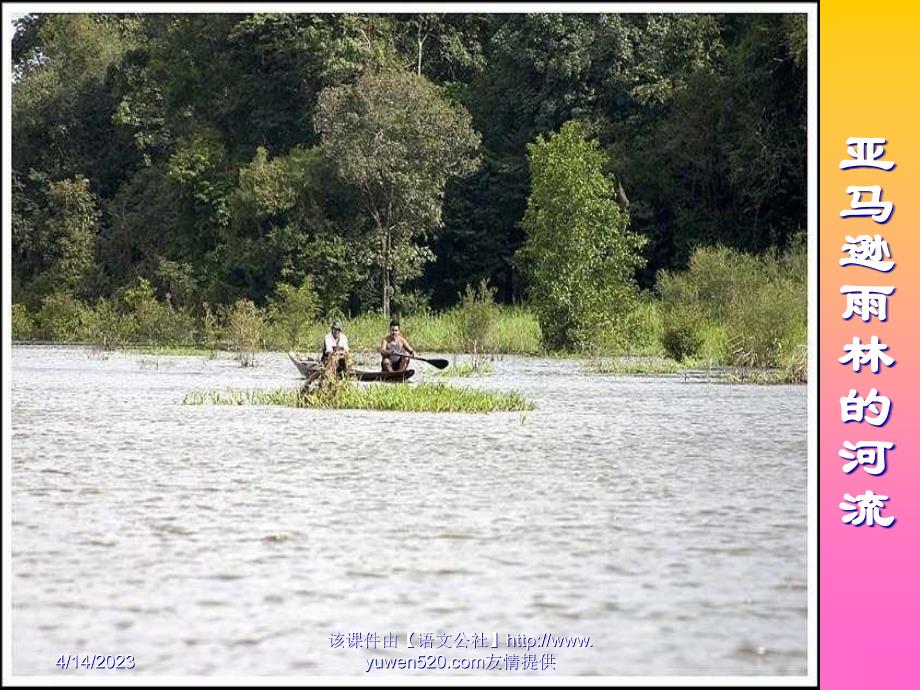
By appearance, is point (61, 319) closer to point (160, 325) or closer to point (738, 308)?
point (160, 325)

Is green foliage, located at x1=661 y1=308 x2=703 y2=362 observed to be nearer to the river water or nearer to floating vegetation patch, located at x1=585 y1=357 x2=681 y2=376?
floating vegetation patch, located at x1=585 y1=357 x2=681 y2=376

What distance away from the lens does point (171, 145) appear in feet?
165

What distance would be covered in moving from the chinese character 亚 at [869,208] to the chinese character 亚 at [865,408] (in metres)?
1.22

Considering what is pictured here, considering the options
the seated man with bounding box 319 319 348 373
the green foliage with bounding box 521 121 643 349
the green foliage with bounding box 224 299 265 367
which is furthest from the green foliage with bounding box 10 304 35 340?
the seated man with bounding box 319 319 348 373

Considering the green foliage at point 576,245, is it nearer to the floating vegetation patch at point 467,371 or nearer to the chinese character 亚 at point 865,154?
the floating vegetation patch at point 467,371

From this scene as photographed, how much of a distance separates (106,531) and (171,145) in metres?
40.8

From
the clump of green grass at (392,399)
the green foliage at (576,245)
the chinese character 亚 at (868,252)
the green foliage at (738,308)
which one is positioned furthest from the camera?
the green foliage at (576,245)

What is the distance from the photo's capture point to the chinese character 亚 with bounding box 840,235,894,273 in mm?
10820

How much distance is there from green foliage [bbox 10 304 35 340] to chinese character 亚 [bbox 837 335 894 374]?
1429 inches

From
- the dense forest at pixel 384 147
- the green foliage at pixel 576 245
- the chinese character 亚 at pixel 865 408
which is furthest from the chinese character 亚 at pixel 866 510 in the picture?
the dense forest at pixel 384 147

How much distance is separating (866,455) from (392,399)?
11.0m

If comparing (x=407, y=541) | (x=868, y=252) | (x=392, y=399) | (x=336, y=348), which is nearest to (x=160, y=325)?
(x=336, y=348)

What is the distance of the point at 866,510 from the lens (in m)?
9.70

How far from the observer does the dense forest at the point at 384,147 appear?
133 feet
